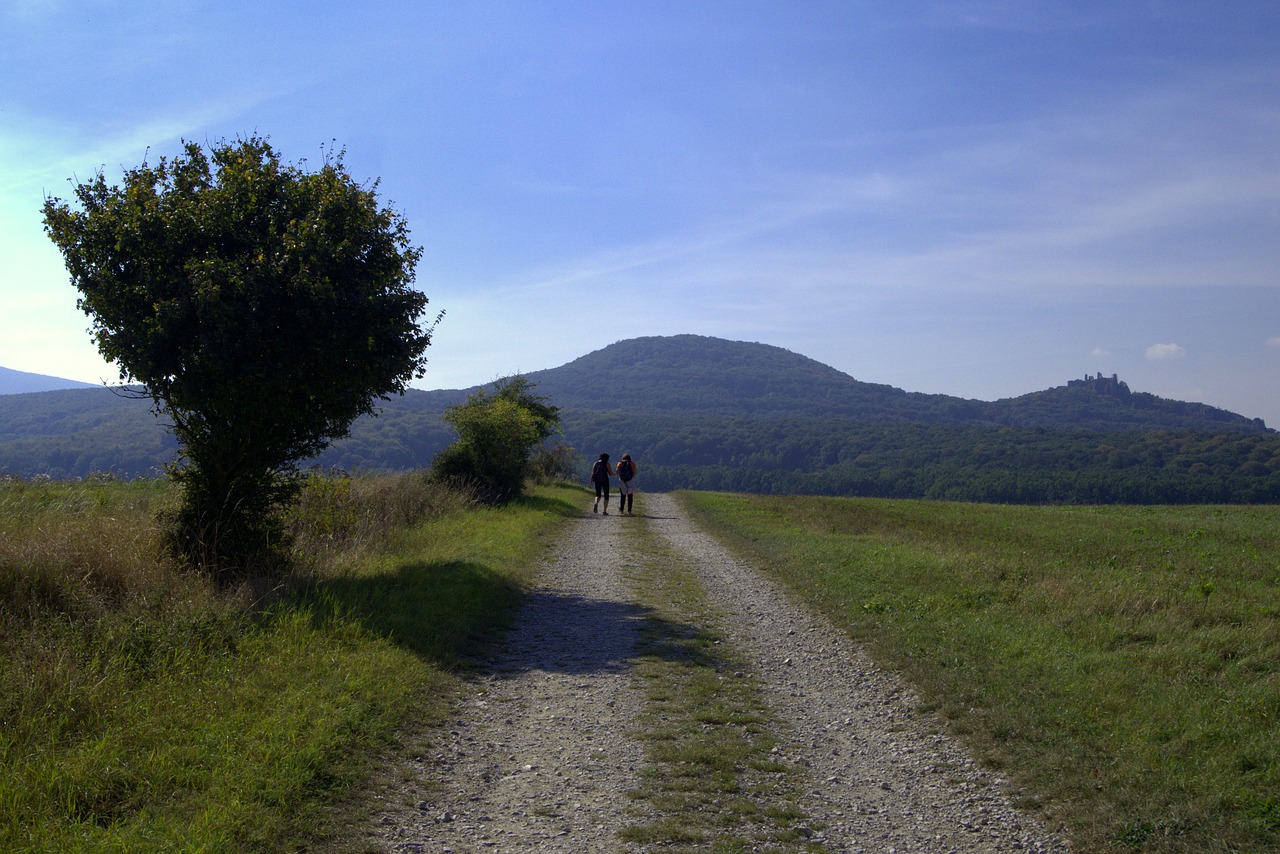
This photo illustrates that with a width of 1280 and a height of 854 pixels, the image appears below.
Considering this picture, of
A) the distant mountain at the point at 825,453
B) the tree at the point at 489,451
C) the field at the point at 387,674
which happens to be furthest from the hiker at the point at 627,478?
the field at the point at 387,674

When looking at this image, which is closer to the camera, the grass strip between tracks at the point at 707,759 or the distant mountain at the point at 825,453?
the grass strip between tracks at the point at 707,759

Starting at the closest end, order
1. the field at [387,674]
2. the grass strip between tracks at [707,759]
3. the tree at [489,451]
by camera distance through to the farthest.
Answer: the grass strip between tracks at [707,759] → the field at [387,674] → the tree at [489,451]

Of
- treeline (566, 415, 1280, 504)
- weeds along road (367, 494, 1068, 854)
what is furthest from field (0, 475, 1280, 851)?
treeline (566, 415, 1280, 504)

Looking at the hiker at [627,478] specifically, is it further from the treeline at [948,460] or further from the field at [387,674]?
the treeline at [948,460]

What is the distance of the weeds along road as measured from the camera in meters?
4.51

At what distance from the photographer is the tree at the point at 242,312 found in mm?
11156

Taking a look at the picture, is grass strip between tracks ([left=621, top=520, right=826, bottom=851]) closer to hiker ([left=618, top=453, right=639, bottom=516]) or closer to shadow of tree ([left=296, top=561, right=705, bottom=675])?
shadow of tree ([left=296, top=561, right=705, bottom=675])

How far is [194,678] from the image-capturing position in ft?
21.9

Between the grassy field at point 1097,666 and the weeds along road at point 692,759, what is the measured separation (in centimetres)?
40

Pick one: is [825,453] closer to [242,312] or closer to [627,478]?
[627,478]

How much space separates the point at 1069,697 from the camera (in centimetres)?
663

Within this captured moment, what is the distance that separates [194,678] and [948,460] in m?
117

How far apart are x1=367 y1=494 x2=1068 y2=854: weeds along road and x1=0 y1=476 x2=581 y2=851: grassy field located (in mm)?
595

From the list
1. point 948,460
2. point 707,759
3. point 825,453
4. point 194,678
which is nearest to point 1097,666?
point 707,759
